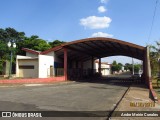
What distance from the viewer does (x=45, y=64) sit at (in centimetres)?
4203

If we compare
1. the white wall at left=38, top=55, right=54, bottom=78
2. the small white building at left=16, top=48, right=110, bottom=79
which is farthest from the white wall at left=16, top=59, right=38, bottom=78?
the white wall at left=38, top=55, right=54, bottom=78

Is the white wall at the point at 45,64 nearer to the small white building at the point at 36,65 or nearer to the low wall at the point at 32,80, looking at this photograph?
the small white building at the point at 36,65

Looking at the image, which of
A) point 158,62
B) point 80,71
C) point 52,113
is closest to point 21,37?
point 80,71

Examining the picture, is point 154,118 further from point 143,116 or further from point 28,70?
point 28,70

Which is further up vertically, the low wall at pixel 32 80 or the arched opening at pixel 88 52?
the arched opening at pixel 88 52

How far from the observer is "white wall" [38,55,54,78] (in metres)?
41.1

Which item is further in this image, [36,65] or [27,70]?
[27,70]

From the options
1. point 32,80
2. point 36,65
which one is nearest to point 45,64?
point 36,65

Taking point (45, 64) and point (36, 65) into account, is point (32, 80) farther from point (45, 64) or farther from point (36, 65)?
point (36, 65)

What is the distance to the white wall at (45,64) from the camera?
1617 inches

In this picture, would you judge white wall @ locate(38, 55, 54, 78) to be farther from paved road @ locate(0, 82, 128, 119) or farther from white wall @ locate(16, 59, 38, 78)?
paved road @ locate(0, 82, 128, 119)

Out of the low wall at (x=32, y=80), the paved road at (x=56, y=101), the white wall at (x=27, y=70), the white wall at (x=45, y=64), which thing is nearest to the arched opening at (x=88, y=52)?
the white wall at (x=45, y=64)

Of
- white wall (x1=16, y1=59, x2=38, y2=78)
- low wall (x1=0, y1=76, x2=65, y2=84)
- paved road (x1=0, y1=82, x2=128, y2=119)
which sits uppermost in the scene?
white wall (x1=16, y1=59, x2=38, y2=78)

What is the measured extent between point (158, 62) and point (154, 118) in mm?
24366
